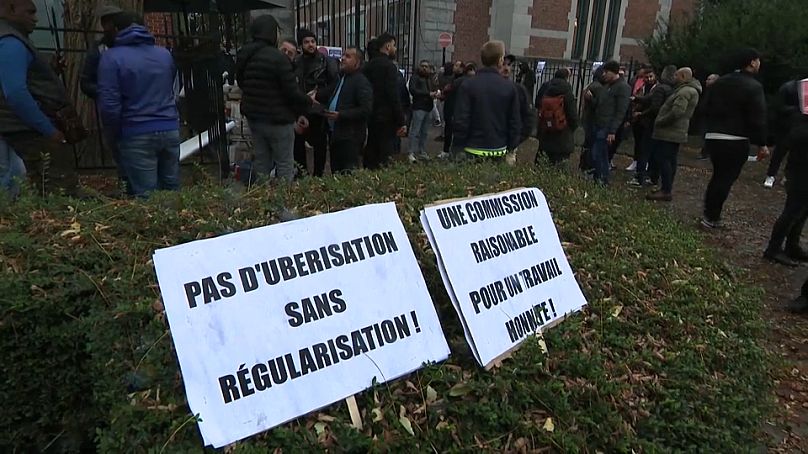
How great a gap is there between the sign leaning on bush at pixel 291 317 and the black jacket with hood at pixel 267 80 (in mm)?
3241

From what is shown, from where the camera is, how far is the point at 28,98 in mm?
3627

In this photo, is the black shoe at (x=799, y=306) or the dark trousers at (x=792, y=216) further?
the dark trousers at (x=792, y=216)

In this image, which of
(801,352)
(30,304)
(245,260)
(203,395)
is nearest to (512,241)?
(245,260)

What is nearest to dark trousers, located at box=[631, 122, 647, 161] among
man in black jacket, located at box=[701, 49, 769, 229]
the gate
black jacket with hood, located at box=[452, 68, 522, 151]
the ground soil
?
the ground soil

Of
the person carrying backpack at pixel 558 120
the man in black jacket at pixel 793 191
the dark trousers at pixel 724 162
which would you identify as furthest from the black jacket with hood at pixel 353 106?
the man in black jacket at pixel 793 191

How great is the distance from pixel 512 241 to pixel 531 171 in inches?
59.6

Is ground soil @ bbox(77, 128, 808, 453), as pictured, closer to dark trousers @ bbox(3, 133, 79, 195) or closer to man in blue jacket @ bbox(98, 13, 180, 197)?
dark trousers @ bbox(3, 133, 79, 195)

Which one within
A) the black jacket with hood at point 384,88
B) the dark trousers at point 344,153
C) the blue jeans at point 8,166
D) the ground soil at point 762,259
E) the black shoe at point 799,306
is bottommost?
the ground soil at point 762,259

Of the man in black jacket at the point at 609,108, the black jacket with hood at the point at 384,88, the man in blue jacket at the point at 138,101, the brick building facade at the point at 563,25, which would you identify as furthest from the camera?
the brick building facade at the point at 563,25

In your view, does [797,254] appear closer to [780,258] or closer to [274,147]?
[780,258]

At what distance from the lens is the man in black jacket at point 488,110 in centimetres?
502

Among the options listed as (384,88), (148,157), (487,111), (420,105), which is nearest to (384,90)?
(384,88)

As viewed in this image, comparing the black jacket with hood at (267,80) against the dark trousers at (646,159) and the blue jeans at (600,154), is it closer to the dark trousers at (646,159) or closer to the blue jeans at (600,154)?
the blue jeans at (600,154)

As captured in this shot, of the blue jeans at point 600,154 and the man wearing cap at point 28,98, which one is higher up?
the man wearing cap at point 28,98
